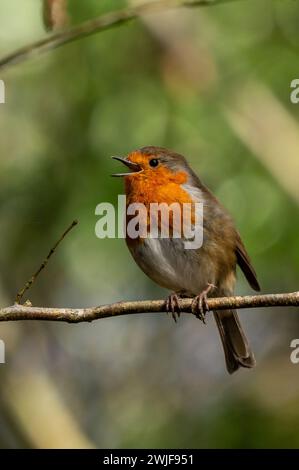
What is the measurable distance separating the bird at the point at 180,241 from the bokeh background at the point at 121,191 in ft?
3.02

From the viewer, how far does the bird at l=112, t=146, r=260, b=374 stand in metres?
5.46

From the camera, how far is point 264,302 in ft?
13.8

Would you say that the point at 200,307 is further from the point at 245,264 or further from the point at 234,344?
the point at 234,344

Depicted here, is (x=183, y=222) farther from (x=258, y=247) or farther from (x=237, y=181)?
(x=237, y=181)

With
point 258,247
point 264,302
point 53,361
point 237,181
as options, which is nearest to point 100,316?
point 264,302

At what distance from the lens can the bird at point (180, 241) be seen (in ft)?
17.9

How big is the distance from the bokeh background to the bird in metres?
0.92

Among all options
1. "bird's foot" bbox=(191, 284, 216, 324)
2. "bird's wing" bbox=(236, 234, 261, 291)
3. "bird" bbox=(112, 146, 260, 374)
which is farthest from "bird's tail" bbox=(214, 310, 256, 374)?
"bird's foot" bbox=(191, 284, 216, 324)

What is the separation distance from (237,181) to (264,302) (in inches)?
124

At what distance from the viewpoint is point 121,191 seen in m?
6.79

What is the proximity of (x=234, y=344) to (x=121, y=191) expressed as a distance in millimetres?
1397

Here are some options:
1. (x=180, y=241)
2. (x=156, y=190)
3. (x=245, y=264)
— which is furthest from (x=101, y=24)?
(x=245, y=264)

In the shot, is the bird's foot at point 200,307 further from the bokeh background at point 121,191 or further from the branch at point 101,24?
the bokeh background at point 121,191

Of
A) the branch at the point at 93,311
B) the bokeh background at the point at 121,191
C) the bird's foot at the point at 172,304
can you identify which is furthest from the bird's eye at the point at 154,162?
the branch at the point at 93,311
